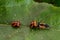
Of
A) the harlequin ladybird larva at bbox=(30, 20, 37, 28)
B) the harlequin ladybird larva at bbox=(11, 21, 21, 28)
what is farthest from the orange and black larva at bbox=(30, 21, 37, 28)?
the harlequin ladybird larva at bbox=(11, 21, 21, 28)

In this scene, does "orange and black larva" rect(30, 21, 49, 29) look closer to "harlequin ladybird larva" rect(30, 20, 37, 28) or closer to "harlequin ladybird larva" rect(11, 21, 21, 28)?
"harlequin ladybird larva" rect(30, 20, 37, 28)

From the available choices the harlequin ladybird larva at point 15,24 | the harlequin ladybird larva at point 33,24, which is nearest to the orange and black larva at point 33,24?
the harlequin ladybird larva at point 33,24

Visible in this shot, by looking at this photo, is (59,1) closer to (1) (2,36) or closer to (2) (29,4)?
(2) (29,4)

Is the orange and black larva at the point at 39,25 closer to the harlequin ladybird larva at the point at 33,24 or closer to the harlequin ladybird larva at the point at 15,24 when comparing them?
the harlequin ladybird larva at the point at 33,24

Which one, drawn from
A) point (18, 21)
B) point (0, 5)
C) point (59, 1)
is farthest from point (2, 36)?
point (59, 1)

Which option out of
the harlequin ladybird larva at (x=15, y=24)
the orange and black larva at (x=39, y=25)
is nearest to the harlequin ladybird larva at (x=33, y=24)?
the orange and black larva at (x=39, y=25)

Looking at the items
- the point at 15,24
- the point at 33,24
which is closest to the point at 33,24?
the point at 33,24

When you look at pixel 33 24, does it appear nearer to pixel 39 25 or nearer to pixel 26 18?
pixel 39 25

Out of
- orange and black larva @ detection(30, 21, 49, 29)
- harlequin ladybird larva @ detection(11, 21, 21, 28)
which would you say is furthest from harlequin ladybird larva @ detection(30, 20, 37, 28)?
harlequin ladybird larva @ detection(11, 21, 21, 28)

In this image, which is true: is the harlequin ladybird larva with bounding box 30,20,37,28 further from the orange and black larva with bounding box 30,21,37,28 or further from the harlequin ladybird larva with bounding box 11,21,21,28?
the harlequin ladybird larva with bounding box 11,21,21,28

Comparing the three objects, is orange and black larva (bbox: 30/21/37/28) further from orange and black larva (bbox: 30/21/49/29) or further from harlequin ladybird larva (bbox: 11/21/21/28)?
harlequin ladybird larva (bbox: 11/21/21/28)

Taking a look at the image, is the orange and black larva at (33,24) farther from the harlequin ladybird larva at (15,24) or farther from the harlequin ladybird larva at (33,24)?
the harlequin ladybird larva at (15,24)
